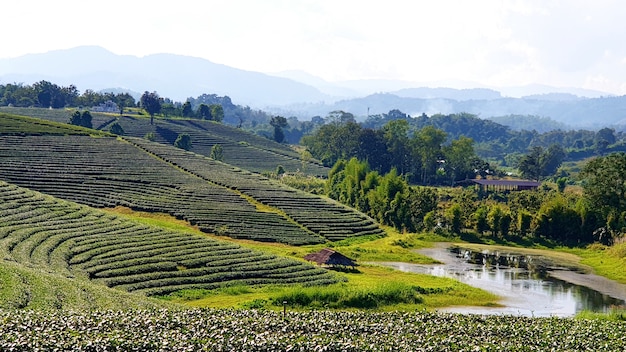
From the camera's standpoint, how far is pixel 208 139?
16838 cm

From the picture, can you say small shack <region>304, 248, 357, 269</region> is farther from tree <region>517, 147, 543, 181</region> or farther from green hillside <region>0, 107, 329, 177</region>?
tree <region>517, 147, 543, 181</region>

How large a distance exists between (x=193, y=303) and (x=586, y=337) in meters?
24.7

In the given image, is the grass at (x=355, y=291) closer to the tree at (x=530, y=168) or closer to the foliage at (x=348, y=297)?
the foliage at (x=348, y=297)

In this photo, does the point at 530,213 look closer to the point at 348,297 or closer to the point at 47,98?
the point at 348,297

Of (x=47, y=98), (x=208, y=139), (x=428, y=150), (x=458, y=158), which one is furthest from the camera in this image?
(x=47, y=98)

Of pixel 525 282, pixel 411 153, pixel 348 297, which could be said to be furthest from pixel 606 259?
pixel 411 153

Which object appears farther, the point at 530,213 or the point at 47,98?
the point at 47,98

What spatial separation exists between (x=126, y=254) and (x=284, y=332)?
28.3 m

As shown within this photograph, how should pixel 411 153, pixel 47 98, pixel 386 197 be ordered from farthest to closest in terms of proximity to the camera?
pixel 47 98
pixel 411 153
pixel 386 197

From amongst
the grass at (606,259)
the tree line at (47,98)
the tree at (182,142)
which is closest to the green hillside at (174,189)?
the grass at (606,259)

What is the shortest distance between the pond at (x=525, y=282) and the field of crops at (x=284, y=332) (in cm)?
1650

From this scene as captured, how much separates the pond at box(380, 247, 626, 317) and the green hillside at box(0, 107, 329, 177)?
77.7 m

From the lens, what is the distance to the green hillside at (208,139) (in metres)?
156

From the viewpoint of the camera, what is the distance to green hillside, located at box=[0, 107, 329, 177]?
156 meters
